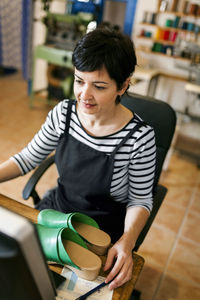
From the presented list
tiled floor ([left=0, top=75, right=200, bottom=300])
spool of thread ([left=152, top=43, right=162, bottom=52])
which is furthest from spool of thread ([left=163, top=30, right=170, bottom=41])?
tiled floor ([left=0, top=75, right=200, bottom=300])

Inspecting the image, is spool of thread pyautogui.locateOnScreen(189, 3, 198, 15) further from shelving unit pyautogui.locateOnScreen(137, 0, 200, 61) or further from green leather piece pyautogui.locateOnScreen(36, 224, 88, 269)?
green leather piece pyautogui.locateOnScreen(36, 224, 88, 269)

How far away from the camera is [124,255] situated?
2.63ft

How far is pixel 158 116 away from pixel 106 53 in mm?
490

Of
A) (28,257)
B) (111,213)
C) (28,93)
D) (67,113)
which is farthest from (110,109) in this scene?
(28,93)

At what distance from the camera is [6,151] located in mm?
2826

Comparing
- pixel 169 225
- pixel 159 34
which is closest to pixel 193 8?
pixel 159 34

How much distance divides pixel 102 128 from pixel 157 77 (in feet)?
9.36

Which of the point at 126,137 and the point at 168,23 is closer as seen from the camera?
the point at 126,137

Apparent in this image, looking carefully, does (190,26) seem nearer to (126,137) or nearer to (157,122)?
(157,122)

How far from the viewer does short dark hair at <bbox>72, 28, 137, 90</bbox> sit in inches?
35.0

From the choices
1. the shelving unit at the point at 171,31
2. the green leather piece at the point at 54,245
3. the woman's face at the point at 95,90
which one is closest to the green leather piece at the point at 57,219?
the green leather piece at the point at 54,245

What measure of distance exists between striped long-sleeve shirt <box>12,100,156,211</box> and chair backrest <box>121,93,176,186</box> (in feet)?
0.75

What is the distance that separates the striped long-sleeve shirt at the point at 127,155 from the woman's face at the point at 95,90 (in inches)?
5.4

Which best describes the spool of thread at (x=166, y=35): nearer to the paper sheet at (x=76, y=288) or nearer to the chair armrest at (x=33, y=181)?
the chair armrest at (x=33, y=181)
